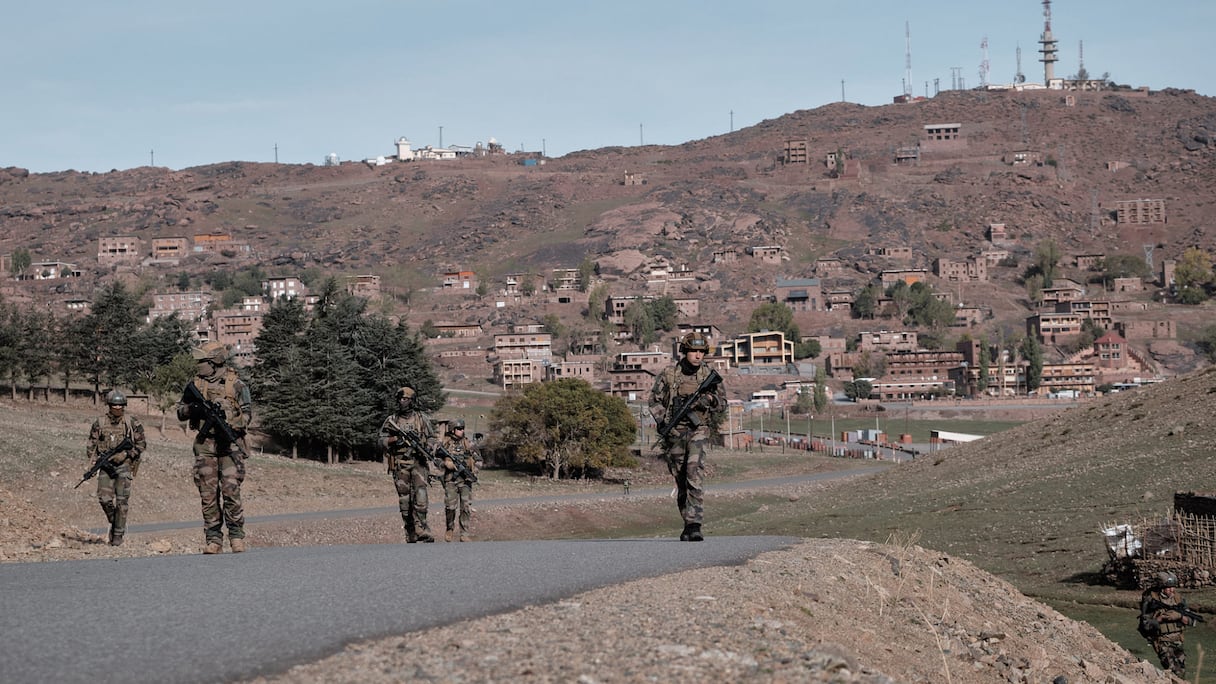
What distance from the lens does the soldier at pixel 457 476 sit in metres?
22.7

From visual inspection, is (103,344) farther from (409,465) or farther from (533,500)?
(409,465)

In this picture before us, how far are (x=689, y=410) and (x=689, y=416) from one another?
0.07 metres

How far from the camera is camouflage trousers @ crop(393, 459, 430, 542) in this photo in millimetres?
19750

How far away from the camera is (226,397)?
16812 mm

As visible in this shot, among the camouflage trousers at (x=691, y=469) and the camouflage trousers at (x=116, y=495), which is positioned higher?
the camouflage trousers at (x=691, y=469)

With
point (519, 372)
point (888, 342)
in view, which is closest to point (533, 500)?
point (519, 372)

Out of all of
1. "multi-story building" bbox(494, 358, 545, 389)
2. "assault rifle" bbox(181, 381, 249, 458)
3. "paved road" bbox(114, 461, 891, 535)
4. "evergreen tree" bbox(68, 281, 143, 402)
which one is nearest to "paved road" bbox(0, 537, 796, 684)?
"assault rifle" bbox(181, 381, 249, 458)

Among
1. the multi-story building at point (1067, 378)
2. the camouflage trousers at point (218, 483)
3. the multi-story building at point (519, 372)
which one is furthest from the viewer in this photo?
the multi-story building at point (1067, 378)

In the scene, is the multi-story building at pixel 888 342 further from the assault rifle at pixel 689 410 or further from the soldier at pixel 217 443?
the soldier at pixel 217 443

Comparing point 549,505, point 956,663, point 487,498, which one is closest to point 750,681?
point 956,663

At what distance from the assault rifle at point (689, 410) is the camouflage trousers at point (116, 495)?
8.66 meters

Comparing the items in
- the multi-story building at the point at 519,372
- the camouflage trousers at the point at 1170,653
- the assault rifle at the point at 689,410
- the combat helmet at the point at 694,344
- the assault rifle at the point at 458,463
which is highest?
the combat helmet at the point at 694,344

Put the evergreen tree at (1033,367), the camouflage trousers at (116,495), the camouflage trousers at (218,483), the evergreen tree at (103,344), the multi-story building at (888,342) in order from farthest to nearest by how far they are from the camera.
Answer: the multi-story building at (888,342) → the evergreen tree at (1033,367) → the evergreen tree at (103,344) → the camouflage trousers at (116,495) → the camouflage trousers at (218,483)

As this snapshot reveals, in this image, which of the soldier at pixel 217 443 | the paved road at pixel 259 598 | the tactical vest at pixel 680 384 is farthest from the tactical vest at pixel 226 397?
the tactical vest at pixel 680 384
